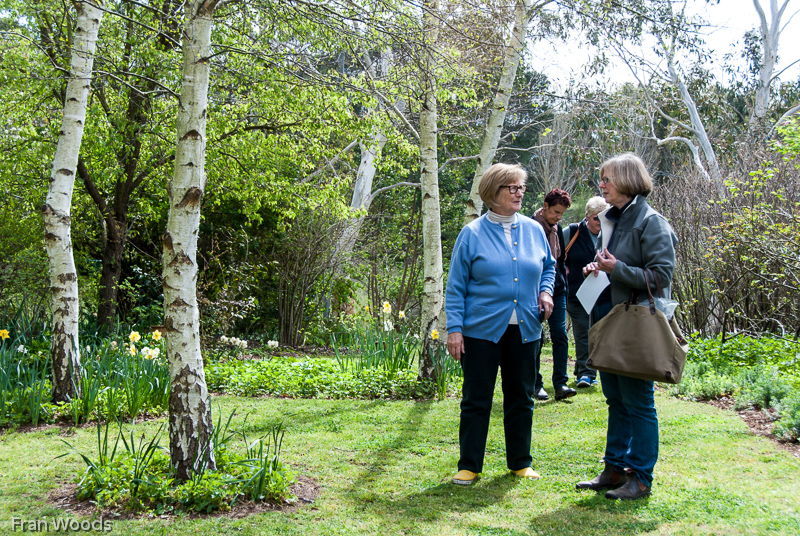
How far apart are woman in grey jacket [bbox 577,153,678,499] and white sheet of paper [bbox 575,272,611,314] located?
4 centimetres

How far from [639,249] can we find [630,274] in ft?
0.65

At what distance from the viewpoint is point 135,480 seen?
2.99 meters

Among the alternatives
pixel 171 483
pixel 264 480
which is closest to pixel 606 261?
pixel 264 480

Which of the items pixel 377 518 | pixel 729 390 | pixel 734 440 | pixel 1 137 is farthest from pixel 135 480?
pixel 1 137

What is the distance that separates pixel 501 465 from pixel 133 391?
9.36ft

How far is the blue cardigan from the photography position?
3.41 metres

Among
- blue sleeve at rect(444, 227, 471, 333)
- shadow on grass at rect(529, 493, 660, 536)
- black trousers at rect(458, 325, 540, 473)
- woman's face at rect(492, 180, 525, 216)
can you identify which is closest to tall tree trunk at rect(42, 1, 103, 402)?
blue sleeve at rect(444, 227, 471, 333)

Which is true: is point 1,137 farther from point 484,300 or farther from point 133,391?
point 484,300

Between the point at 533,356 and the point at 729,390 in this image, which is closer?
the point at 533,356

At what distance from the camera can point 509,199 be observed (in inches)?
138

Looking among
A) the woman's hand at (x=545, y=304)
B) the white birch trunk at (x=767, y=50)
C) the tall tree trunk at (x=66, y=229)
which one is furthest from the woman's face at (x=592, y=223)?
the white birch trunk at (x=767, y=50)

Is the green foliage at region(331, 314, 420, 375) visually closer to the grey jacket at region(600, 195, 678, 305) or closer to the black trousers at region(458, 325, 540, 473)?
the black trousers at region(458, 325, 540, 473)

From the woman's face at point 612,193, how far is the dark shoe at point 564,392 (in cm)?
287

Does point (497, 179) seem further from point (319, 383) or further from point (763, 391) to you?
point (319, 383)
